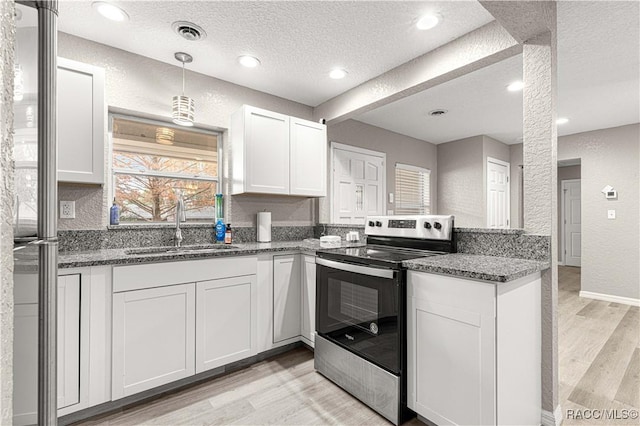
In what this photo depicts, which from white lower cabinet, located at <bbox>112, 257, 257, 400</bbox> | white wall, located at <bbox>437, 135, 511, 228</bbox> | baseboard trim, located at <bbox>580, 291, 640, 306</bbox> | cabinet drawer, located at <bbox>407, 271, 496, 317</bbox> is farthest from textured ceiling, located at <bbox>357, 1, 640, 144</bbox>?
white lower cabinet, located at <bbox>112, 257, 257, 400</bbox>

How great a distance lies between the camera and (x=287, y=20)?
2.02 m

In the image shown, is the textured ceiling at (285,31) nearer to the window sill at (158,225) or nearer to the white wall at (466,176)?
Result: the window sill at (158,225)

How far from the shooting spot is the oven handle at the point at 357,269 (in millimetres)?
1749

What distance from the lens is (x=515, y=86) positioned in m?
3.10

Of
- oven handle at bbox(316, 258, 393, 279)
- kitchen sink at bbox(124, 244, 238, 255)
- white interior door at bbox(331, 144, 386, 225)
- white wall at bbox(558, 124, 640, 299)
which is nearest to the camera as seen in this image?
oven handle at bbox(316, 258, 393, 279)

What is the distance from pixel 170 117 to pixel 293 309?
75.8 inches

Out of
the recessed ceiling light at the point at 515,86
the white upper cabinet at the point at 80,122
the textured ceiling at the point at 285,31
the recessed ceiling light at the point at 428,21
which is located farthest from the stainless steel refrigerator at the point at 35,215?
the recessed ceiling light at the point at 515,86

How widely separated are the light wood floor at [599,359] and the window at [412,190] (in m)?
2.32

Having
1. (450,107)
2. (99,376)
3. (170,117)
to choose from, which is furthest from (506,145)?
(99,376)

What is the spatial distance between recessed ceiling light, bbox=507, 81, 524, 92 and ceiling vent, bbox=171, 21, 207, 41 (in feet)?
9.39

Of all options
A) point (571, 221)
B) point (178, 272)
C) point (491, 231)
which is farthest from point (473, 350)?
point (571, 221)

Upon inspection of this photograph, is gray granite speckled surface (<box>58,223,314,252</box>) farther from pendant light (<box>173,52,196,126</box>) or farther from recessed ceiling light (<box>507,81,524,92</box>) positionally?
recessed ceiling light (<box>507,81,524,92</box>)

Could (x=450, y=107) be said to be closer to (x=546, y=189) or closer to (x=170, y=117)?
(x=546, y=189)

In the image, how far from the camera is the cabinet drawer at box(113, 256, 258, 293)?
1.82 meters
